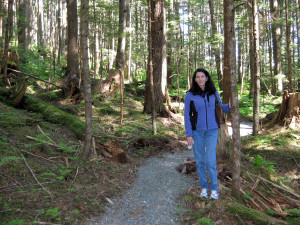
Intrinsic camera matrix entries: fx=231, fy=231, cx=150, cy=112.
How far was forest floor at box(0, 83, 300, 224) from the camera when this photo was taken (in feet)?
11.0

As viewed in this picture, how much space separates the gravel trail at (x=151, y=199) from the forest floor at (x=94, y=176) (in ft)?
0.59

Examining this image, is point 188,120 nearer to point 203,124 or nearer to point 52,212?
point 203,124

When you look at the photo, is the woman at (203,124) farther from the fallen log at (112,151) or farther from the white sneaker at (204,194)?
the fallen log at (112,151)

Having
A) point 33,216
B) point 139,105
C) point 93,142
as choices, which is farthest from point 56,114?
point 139,105

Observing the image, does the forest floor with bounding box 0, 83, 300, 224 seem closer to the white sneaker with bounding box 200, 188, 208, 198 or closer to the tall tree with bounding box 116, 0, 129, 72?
the white sneaker with bounding box 200, 188, 208, 198

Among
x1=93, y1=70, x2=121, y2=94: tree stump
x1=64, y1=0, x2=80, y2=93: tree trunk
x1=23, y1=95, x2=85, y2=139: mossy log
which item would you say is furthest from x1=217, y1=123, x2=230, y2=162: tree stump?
x1=93, y1=70, x2=121, y2=94: tree stump

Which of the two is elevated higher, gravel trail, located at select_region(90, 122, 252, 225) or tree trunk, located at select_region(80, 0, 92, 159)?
tree trunk, located at select_region(80, 0, 92, 159)

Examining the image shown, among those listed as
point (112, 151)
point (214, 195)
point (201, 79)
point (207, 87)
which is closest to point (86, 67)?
point (112, 151)

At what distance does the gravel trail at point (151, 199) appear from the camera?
11.8 feet

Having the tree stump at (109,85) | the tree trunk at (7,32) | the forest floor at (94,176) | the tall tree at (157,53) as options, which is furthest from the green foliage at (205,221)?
the tree stump at (109,85)

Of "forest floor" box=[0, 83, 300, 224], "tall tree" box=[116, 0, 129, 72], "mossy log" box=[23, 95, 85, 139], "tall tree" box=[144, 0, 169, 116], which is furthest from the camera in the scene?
"tall tree" box=[116, 0, 129, 72]

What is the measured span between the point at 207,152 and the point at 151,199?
140 cm

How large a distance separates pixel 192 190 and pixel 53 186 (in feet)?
8.75

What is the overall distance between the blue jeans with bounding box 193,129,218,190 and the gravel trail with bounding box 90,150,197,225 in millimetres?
791
